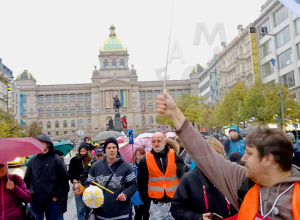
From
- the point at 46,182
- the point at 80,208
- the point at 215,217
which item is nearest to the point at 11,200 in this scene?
the point at 46,182

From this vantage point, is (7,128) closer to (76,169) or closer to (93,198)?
(76,169)

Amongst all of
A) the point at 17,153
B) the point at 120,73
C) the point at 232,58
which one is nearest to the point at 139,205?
the point at 17,153

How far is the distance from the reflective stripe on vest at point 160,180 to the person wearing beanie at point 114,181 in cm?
53

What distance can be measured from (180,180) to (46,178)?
306cm

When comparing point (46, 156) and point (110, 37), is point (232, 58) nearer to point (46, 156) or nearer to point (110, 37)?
point (46, 156)

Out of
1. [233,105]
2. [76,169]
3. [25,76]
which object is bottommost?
[76,169]

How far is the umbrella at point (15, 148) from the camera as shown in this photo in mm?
4004

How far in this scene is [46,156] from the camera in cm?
551

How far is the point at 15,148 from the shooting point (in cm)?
411

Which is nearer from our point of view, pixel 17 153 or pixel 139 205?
pixel 17 153

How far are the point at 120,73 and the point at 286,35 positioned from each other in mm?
60133

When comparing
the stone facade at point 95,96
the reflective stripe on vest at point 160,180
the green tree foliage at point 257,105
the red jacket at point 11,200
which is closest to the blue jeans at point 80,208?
the reflective stripe on vest at point 160,180

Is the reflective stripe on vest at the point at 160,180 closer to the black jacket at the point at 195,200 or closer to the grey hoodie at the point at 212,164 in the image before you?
the black jacket at the point at 195,200

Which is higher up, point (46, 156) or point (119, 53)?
point (119, 53)
